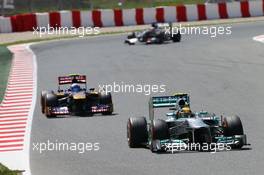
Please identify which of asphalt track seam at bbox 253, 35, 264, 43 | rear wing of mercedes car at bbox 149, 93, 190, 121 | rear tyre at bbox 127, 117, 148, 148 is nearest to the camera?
rear tyre at bbox 127, 117, 148, 148

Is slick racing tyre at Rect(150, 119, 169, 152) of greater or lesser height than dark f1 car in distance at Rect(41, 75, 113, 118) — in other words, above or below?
above

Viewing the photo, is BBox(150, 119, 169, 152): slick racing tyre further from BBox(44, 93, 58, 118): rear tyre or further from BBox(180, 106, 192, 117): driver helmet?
BBox(44, 93, 58, 118): rear tyre

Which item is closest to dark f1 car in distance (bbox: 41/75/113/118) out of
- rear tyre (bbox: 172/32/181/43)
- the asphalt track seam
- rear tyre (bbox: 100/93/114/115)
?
rear tyre (bbox: 100/93/114/115)

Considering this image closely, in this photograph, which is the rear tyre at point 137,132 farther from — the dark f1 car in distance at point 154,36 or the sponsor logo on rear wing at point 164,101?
the dark f1 car in distance at point 154,36

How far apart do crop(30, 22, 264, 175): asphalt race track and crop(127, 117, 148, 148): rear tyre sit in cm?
17

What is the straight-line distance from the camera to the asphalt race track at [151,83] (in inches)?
467

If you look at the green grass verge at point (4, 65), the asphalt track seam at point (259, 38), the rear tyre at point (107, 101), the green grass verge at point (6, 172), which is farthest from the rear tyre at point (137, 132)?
the asphalt track seam at point (259, 38)

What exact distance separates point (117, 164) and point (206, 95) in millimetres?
8559

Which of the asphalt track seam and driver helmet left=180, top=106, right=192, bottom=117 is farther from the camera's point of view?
the asphalt track seam

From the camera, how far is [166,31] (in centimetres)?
3853

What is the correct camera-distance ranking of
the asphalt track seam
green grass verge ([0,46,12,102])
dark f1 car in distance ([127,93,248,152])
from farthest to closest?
the asphalt track seam, green grass verge ([0,46,12,102]), dark f1 car in distance ([127,93,248,152])

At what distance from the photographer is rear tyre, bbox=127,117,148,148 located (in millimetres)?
13125

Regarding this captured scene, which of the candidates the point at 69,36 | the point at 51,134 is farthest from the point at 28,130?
the point at 69,36

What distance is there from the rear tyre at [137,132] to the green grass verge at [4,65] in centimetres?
933
